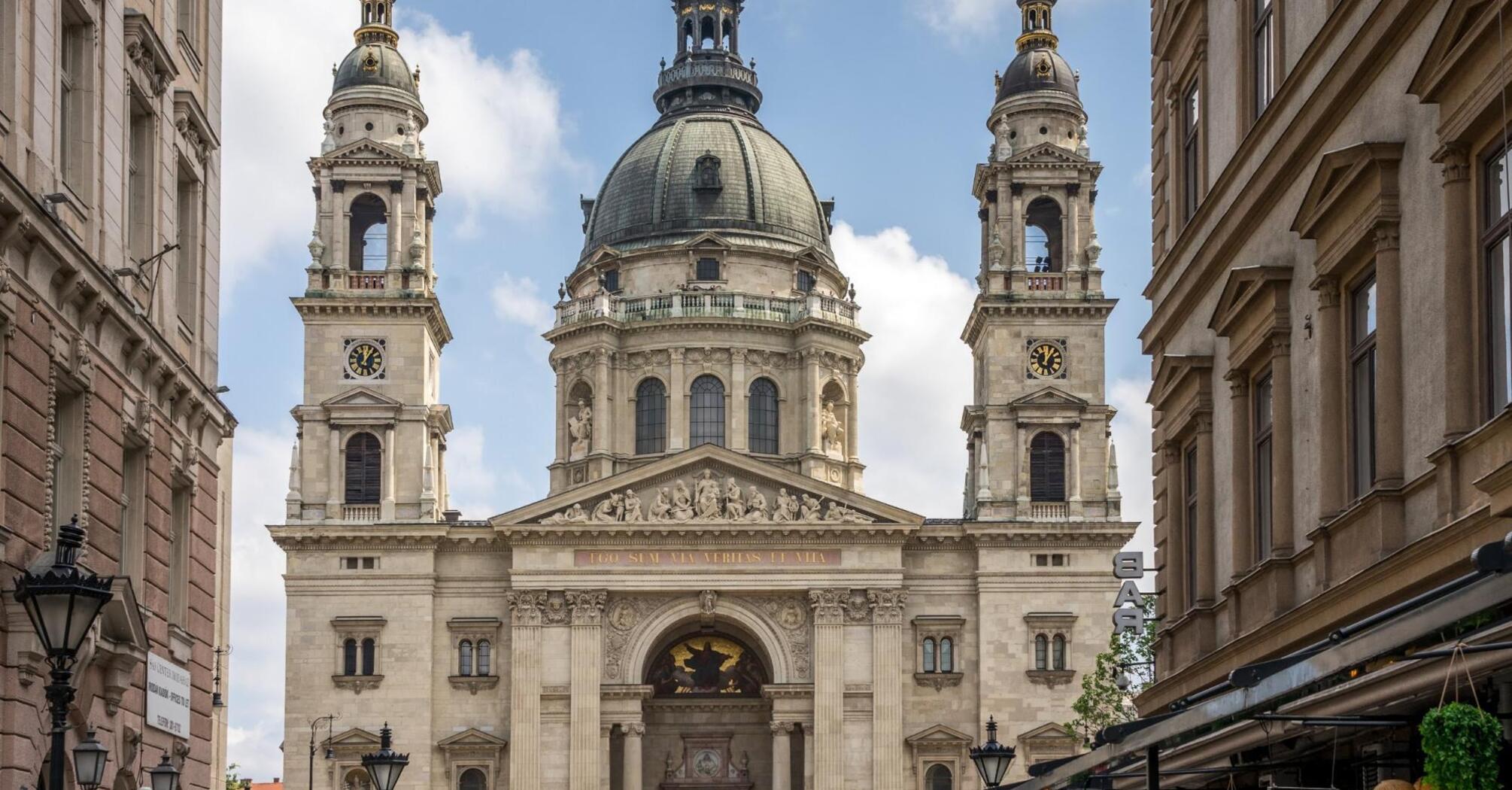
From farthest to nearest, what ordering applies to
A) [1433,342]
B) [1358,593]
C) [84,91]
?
[84,91]
[1358,593]
[1433,342]

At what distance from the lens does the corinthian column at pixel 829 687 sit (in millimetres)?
80250

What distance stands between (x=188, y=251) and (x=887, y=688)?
177 feet

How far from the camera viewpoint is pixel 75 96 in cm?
2419

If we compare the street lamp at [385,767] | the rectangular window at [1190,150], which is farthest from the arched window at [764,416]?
the rectangular window at [1190,150]

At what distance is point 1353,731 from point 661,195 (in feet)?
271

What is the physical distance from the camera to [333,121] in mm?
85500

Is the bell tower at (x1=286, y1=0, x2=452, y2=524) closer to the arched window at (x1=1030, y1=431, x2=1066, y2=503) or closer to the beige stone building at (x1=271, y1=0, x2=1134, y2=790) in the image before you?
the beige stone building at (x1=271, y1=0, x2=1134, y2=790)

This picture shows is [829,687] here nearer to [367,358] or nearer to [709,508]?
[709,508]

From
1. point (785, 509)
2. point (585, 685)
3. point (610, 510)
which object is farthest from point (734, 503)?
point (585, 685)

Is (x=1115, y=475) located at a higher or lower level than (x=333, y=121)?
lower

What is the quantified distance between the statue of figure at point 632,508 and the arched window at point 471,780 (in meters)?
10.2

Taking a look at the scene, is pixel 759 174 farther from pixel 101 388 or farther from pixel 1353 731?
pixel 1353 731

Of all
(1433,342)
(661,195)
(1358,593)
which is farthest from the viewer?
(661,195)

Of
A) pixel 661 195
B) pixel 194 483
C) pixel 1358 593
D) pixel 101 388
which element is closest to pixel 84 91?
pixel 101 388
